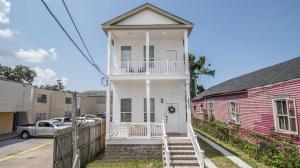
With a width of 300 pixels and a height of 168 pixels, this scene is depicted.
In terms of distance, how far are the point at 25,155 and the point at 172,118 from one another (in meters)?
9.78

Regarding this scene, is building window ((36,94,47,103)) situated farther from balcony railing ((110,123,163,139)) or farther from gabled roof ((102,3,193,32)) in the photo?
balcony railing ((110,123,163,139))

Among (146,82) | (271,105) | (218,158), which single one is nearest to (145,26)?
(146,82)

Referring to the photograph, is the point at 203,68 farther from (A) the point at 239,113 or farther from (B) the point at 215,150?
(B) the point at 215,150

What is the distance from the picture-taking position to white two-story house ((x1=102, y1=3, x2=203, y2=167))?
10.9 metres

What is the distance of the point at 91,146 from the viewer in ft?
37.5

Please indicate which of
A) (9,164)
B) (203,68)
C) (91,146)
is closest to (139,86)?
(91,146)

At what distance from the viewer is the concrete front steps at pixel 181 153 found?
29.5 ft

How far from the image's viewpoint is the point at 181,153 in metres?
9.76

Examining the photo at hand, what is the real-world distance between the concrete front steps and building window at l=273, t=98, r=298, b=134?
14.8ft

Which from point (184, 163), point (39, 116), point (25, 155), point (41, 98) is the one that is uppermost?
point (41, 98)

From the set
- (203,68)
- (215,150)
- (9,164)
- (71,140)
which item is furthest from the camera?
(203,68)

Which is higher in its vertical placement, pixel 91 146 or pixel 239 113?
pixel 239 113

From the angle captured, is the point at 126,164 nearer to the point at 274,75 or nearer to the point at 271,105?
the point at 271,105

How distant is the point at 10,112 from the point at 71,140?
17.6m
